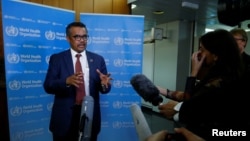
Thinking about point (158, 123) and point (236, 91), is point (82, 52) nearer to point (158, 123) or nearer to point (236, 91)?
point (236, 91)

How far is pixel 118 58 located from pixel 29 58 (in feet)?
3.34

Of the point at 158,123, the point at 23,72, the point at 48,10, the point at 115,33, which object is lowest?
the point at 158,123

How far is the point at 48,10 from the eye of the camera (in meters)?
2.45

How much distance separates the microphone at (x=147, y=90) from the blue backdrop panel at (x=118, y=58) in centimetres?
138

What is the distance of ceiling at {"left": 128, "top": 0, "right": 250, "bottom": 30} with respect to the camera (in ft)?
13.2

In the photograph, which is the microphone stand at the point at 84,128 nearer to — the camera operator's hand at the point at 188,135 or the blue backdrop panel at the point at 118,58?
the camera operator's hand at the point at 188,135

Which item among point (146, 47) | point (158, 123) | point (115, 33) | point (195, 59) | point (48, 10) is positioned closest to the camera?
point (195, 59)

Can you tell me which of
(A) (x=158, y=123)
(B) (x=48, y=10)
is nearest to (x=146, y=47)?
(A) (x=158, y=123)

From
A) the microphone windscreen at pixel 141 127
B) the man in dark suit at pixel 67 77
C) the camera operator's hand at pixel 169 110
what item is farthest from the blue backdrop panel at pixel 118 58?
the camera operator's hand at pixel 169 110

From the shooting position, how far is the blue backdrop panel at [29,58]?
2221 mm

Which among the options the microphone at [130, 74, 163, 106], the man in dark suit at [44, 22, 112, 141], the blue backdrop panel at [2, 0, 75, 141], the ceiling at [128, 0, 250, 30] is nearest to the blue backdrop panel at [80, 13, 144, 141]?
the blue backdrop panel at [2, 0, 75, 141]

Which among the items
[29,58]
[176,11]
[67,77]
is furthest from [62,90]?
[176,11]

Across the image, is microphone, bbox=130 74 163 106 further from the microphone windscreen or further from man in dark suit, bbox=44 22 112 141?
man in dark suit, bbox=44 22 112 141

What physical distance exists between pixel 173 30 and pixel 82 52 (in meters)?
4.11
